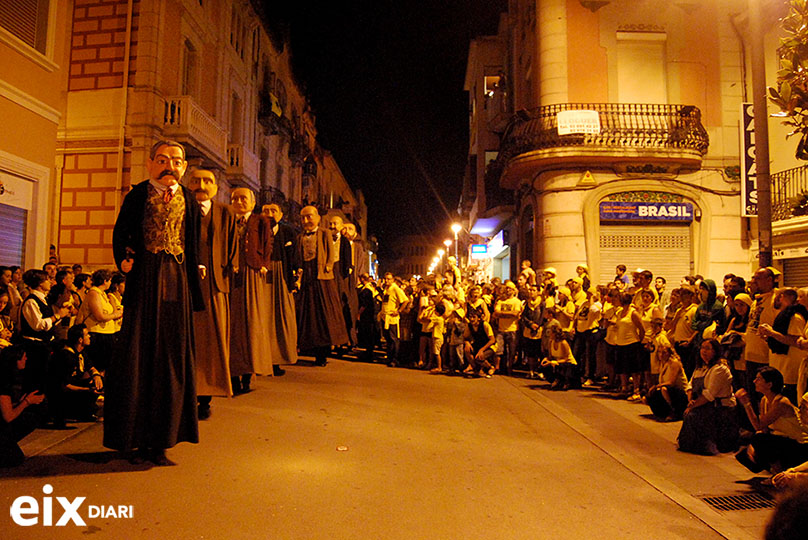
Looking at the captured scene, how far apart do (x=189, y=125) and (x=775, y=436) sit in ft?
47.0

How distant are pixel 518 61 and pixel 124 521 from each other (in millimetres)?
20721

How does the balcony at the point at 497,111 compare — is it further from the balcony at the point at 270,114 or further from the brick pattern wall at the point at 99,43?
the brick pattern wall at the point at 99,43

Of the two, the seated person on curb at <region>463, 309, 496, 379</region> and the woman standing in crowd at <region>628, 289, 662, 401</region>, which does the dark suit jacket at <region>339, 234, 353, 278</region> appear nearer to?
the seated person on curb at <region>463, 309, 496, 379</region>

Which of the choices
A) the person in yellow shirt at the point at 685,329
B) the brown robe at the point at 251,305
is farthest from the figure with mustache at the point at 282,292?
the person in yellow shirt at the point at 685,329

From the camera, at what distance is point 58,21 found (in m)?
10.4

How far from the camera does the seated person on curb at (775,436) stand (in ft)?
14.5

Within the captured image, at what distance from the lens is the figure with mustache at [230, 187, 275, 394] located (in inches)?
261

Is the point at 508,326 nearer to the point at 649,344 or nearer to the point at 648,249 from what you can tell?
the point at 649,344

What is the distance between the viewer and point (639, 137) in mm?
15930

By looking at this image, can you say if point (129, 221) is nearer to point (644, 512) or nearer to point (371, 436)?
point (371, 436)

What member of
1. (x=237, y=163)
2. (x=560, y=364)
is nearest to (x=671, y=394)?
(x=560, y=364)

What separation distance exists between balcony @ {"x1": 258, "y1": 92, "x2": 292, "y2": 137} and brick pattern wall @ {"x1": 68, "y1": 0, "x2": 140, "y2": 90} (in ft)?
35.6

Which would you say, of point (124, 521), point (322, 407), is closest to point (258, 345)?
point (322, 407)

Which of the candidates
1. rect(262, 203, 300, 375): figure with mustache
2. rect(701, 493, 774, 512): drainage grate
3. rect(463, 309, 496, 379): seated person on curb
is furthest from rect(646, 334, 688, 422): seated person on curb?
rect(262, 203, 300, 375): figure with mustache
